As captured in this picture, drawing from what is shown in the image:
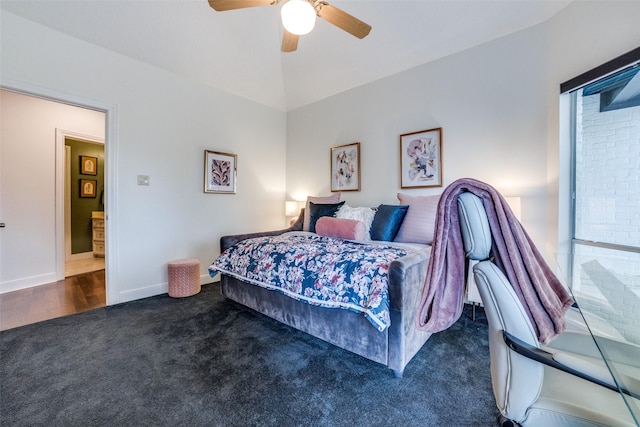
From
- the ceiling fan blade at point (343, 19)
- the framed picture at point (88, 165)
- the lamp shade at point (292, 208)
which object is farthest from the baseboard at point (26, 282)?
the ceiling fan blade at point (343, 19)

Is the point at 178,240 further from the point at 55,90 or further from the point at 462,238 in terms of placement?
the point at 462,238

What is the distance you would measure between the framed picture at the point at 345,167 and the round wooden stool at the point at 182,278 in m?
2.26

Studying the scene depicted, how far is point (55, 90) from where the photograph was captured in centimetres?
241

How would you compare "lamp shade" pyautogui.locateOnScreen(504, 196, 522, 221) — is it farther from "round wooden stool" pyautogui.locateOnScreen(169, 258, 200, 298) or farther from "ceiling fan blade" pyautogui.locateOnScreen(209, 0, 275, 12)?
"round wooden stool" pyautogui.locateOnScreen(169, 258, 200, 298)

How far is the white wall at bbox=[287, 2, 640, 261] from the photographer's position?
6.81ft

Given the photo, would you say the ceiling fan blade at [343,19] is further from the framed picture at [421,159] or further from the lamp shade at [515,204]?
the lamp shade at [515,204]

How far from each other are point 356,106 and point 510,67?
5.92ft

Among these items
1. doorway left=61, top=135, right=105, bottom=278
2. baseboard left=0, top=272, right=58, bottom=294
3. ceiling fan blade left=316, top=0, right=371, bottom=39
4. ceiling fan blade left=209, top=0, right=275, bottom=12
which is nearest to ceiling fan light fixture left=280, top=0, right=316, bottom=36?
ceiling fan blade left=316, top=0, right=371, bottom=39

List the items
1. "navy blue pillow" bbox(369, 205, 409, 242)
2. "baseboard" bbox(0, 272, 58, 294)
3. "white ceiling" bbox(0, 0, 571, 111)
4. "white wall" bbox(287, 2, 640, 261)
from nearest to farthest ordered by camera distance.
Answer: "white wall" bbox(287, 2, 640, 261), "white ceiling" bbox(0, 0, 571, 111), "navy blue pillow" bbox(369, 205, 409, 242), "baseboard" bbox(0, 272, 58, 294)

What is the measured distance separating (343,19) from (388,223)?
6.05ft

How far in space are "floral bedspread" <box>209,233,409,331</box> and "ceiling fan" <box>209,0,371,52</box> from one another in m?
1.64

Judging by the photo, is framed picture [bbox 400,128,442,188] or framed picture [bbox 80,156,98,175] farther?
framed picture [bbox 80,156,98,175]

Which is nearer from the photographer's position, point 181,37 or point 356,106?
point 181,37

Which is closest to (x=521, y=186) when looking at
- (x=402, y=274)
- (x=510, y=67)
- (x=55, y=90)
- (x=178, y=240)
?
(x=510, y=67)
